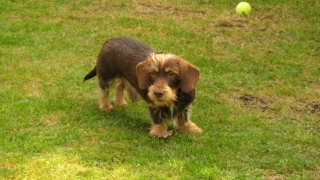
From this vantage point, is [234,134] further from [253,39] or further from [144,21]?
[144,21]

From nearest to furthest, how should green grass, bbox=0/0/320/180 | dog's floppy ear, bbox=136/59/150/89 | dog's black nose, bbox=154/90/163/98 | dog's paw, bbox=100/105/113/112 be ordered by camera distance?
green grass, bbox=0/0/320/180 → dog's black nose, bbox=154/90/163/98 → dog's floppy ear, bbox=136/59/150/89 → dog's paw, bbox=100/105/113/112

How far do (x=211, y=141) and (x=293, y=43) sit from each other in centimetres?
514

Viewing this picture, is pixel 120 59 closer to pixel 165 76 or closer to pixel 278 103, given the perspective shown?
pixel 165 76

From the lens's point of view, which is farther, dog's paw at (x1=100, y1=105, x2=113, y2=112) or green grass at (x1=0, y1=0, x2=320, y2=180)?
dog's paw at (x1=100, y1=105, x2=113, y2=112)

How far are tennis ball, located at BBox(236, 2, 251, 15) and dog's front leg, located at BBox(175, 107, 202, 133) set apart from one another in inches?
248

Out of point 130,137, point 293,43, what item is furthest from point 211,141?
point 293,43

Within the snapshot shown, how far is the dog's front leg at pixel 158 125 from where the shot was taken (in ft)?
23.4

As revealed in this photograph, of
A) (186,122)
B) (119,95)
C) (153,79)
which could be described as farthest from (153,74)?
(119,95)

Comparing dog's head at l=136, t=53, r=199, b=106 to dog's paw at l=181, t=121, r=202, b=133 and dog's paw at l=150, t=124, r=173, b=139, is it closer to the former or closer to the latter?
dog's paw at l=150, t=124, r=173, b=139

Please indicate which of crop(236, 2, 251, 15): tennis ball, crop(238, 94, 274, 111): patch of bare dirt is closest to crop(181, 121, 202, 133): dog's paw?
crop(238, 94, 274, 111): patch of bare dirt

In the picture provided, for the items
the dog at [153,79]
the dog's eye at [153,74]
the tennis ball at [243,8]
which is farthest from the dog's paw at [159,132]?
the tennis ball at [243,8]

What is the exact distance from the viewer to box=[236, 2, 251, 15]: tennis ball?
43.2ft

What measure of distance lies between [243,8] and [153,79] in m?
6.73

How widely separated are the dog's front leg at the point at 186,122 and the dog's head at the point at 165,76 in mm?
385
